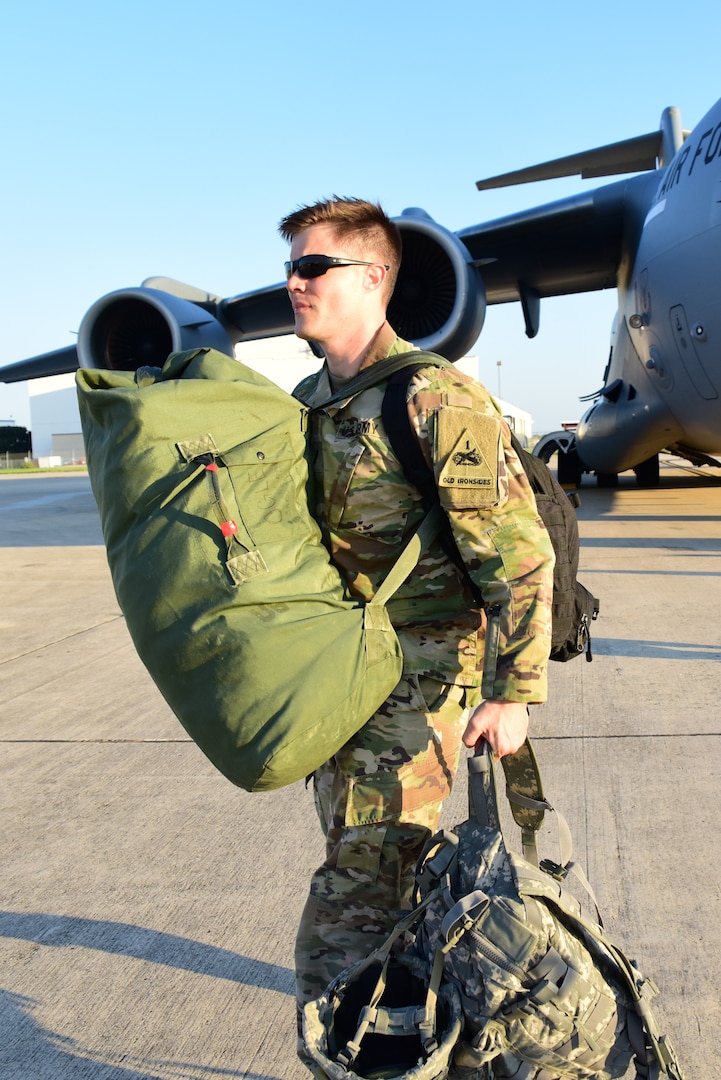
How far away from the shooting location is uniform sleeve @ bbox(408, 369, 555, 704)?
1.61 m

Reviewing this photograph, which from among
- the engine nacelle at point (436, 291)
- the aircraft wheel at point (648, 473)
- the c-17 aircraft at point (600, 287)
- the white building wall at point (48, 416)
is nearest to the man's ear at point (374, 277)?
the c-17 aircraft at point (600, 287)

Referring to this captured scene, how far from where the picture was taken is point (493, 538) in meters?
1.64

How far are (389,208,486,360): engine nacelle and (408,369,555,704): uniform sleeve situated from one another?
26.7ft

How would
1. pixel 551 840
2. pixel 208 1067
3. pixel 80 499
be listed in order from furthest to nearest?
pixel 80 499 → pixel 551 840 → pixel 208 1067

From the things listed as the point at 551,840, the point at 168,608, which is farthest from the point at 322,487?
the point at 551,840

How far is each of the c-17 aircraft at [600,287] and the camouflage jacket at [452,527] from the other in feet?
22.7

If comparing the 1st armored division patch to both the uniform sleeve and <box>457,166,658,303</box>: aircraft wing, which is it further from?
<box>457,166,658,303</box>: aircraft wing

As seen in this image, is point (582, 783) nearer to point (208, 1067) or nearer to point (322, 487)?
point (208, 1067)

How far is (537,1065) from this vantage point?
1453mm

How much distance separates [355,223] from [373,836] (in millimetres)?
1211

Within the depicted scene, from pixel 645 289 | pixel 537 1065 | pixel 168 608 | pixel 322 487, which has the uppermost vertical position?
pixel 645 289

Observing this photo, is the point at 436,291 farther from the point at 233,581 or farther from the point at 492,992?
the point at 492,992

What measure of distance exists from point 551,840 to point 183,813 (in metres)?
1.30

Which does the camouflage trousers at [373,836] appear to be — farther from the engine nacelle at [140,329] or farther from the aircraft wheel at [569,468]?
the aircraft wheel at [569,468]
